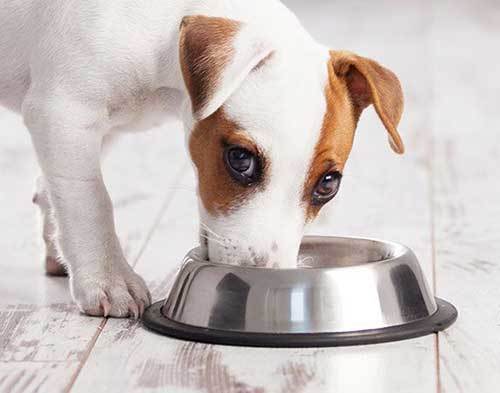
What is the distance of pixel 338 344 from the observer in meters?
2.28

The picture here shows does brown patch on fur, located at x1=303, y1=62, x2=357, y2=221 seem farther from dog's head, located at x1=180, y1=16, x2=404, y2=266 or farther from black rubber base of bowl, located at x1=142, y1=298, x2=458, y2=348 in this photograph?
black rubber base of bowl, located at x1=142, y1=298, x2=458, y2=348

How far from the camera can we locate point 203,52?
7.62 feet

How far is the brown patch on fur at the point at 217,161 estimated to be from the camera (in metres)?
2.29

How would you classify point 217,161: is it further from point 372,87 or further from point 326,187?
point 372,87

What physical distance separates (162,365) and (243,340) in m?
0.17

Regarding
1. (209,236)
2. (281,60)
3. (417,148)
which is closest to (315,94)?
(281,60)

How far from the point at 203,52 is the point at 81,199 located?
0.43 metres

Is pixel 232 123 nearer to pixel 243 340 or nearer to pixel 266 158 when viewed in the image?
pixel 266 158

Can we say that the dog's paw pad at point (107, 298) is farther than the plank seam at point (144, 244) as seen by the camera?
Yes

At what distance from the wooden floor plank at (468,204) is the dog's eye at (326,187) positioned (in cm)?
35

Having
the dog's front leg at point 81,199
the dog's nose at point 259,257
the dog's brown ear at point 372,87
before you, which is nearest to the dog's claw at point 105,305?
the dog's front leg at point 81,199

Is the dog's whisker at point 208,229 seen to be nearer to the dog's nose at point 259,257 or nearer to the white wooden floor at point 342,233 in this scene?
the dog's nose at point 259,257

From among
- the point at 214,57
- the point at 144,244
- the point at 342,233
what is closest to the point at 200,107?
the point at 214,57

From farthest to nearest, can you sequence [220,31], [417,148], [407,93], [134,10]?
[407,93]
[417,148]
[134,10]
[220,31]
